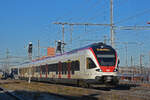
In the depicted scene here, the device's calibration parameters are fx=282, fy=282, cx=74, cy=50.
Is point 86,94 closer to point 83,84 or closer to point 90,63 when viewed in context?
point 90,63

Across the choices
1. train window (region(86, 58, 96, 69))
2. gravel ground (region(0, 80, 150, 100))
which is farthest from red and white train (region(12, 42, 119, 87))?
gravel ground (region(0, 80, 150, 100))

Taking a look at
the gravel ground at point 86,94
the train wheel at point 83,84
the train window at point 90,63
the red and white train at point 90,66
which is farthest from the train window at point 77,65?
the gravel ground at point 86,94

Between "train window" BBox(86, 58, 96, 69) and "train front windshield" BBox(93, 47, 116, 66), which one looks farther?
"train window" BBox(86, 58, 96, 69)

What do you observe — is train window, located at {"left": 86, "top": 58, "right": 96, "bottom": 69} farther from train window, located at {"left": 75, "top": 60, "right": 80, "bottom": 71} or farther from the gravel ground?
train window, located at {"left": 75, "top": 60, "right": 80, "bottom": 71}


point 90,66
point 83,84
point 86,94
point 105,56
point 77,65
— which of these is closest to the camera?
point 86,94

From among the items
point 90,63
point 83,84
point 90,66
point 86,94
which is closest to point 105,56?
point 90,63

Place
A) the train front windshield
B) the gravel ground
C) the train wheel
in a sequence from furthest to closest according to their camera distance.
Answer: the train wheel, the train front windshield, the gravel ground

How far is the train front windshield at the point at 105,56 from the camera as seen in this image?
21436 mm

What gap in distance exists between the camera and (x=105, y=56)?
21.8 metres

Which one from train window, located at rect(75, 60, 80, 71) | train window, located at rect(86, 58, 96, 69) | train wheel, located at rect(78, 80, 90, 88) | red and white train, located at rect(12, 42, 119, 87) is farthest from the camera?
train window, located at rect(75, 60, 80, 71)

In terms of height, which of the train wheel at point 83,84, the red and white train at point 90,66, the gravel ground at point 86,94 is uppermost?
the red and white train at point 90,66

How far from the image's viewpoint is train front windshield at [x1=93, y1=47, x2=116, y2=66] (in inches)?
844

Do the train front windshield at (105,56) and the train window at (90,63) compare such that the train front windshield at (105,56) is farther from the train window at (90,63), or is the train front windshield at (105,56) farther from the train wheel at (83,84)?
the train wheel at (83,84)

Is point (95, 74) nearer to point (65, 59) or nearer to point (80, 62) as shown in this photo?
point (80, 62)
